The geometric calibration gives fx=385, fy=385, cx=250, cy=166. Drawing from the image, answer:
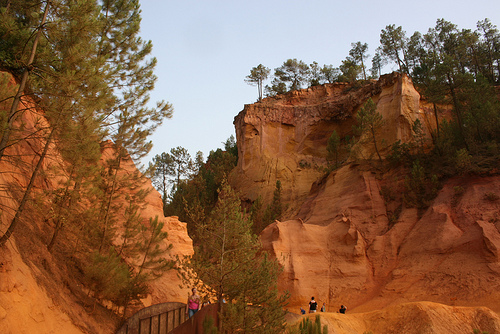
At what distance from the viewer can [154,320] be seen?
37.4 ft

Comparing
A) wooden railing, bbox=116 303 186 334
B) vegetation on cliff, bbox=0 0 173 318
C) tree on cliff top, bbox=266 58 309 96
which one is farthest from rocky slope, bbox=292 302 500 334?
tree on cliff top, bbox=266 58 309 96

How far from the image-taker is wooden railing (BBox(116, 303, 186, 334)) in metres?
10.7

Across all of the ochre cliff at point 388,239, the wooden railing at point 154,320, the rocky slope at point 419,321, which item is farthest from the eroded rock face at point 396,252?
the wooden railing at point 154,320

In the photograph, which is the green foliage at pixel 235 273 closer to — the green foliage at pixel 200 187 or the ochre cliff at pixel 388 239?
the ochre cliff at pixel 388 239

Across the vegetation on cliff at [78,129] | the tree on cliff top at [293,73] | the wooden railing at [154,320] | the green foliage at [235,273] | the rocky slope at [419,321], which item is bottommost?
the rocky slope at [419,321]

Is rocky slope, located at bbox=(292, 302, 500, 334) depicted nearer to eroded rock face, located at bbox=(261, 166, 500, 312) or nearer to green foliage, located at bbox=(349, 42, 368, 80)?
eroded rock face, located at bbox=(261, 166, 500, 312)

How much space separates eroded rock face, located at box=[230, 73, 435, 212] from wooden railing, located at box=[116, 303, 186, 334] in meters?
24.5

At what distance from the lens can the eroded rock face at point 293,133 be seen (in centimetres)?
3981

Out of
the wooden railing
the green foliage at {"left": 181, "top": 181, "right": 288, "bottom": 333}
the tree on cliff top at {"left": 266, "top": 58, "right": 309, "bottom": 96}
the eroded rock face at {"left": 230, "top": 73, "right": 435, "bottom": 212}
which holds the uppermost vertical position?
the tree on cliff top at {"left": 266, "top": 58, "right": 309, "bottom": 96}

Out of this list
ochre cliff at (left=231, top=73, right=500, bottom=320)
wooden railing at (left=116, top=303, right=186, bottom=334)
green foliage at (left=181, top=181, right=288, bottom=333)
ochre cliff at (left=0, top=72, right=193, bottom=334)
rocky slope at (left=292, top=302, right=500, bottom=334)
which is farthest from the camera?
ochre cliff at (left=231, top=73, right=500, bottom=320)

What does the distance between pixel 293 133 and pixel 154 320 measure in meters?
35.5

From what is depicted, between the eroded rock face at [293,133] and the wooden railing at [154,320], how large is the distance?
24.5 m

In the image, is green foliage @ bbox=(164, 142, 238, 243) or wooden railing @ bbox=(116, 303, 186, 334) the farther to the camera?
green foliage @ bbox=(164, 142, 238, 243)

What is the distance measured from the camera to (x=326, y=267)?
22.2 metres
